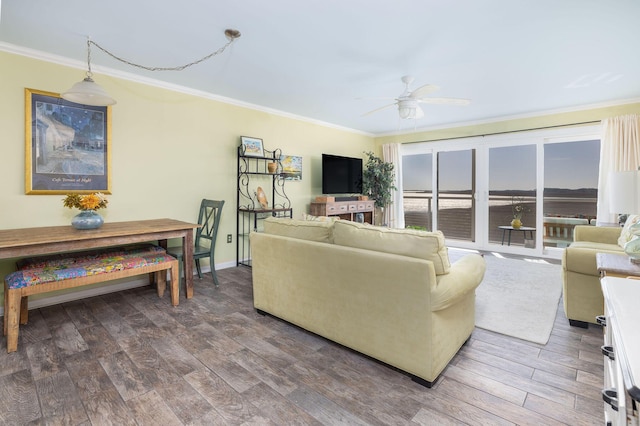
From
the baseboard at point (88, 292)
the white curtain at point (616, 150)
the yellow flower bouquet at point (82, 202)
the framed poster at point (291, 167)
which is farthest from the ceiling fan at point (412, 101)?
the baseboard at point (88, 292)

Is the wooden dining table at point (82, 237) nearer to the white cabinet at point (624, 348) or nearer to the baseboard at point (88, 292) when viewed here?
the baseboard at point (88, 292)

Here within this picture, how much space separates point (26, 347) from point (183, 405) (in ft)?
4.88

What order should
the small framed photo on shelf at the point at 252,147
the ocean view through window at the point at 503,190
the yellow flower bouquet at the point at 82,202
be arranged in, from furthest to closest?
the ocean view through window at the point at 503,190
the small framed photo on shelf at the point at 252,147
the yellow flower bouquet at the point at 82,202

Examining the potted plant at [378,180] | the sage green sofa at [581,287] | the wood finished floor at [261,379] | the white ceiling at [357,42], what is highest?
the white ceiling at [357,42]

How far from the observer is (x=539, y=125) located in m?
4.99

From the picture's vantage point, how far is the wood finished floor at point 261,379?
61.5 inches

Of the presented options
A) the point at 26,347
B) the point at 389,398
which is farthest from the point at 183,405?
the point at 26,347

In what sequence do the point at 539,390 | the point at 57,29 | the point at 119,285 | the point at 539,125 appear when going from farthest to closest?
1. the point at 539,125
2. the point at 119,285
3. the point at 57,29
4. the point at 539,390

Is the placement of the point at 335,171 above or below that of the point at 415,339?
above

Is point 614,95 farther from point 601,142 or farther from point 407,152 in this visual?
point 407,152

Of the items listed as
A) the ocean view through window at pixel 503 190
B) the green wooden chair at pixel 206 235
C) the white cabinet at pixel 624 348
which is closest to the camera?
the white cabinet at pixel 624 348

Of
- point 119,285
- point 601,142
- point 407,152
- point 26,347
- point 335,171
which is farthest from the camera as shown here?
point 407,152

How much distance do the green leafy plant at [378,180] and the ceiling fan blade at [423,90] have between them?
317 cm

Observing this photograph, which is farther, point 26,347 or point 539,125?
point 539,125
